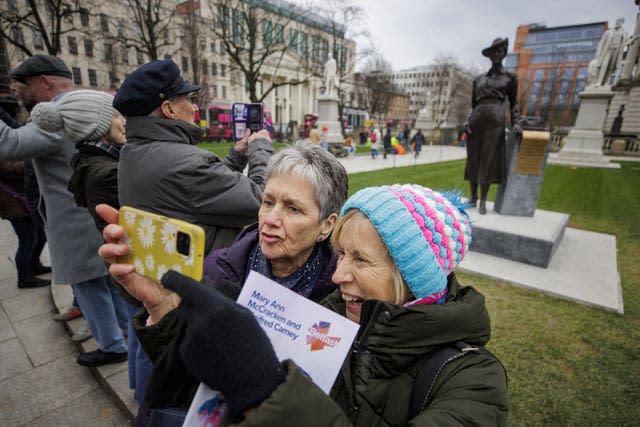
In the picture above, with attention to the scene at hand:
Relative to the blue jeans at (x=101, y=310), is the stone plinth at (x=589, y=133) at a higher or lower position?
higher

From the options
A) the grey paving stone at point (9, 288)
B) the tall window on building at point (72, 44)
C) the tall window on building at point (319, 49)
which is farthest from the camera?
the tall window on building at point (72, 44)

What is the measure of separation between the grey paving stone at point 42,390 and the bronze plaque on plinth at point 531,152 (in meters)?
6.69

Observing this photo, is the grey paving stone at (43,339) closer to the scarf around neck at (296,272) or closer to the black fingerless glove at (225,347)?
the scarf around neck at (296,272)

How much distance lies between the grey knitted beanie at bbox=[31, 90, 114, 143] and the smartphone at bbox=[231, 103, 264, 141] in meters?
0.87

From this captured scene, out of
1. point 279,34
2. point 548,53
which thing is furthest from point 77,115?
point 548,53

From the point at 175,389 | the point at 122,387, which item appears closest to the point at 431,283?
the point at 175,389

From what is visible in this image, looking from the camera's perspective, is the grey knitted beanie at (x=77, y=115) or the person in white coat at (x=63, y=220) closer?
the grey knitted beanie at (x=77, y=115)

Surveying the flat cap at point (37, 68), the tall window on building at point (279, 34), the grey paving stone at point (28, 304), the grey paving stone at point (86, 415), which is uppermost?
the tall window on building at point (279, 34)

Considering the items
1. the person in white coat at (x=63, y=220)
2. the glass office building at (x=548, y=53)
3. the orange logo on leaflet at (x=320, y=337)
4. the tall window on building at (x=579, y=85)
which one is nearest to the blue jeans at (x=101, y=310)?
the person in white coat at (x=63, y=220)

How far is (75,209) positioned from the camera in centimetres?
266

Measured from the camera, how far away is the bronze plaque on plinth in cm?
556

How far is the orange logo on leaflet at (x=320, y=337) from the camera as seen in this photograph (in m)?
0.89

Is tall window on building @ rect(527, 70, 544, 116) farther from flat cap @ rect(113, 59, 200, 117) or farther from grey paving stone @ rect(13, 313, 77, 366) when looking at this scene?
grey paving stone @ rect(13, 313, 77, 366)

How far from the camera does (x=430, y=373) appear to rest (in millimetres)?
1042
